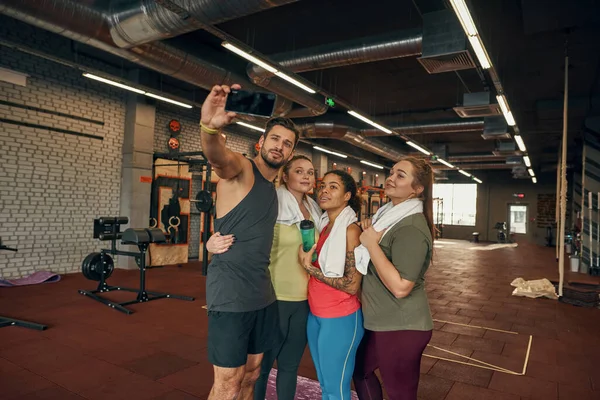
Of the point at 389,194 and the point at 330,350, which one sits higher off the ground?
the point at 389,194

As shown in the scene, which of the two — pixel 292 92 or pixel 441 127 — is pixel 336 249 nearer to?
pixel 292 92

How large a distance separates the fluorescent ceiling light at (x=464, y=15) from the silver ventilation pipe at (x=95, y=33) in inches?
145

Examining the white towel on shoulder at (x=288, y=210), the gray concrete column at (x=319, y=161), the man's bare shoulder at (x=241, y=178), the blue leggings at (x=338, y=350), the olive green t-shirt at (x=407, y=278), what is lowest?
the blue leggings at (x=338, y=350)

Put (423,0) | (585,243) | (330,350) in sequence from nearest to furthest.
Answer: (330,350) < (423,0) < (585,243)

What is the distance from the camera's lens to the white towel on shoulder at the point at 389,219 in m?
1.69

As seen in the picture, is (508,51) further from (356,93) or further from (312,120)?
(312,120)

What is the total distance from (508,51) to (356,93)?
3.51 metres

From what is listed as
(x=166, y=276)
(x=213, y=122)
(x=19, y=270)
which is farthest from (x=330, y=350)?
(x=19, y=270)

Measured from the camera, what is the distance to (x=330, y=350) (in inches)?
68.6

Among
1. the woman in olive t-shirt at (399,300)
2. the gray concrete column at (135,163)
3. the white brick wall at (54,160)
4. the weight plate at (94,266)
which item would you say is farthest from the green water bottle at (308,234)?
the gray concrete column at (135,163)

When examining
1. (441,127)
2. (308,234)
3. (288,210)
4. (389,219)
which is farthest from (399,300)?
Result: (441,127)

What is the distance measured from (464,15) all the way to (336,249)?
305cm

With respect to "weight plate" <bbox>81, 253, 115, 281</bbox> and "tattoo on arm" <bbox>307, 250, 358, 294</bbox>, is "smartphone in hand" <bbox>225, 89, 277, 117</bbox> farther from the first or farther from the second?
"weight plate" <bbox>81, 253, 115, 281</bbox>

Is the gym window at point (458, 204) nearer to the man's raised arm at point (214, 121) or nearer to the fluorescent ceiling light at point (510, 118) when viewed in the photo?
the fluorescent ceiling light at point (510, 118)
